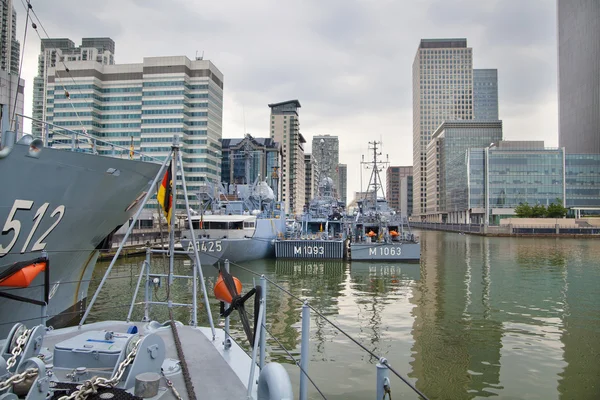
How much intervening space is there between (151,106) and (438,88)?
111330 mm

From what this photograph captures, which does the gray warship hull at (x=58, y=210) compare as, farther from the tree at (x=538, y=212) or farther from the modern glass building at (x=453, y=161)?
the modern glass building at (x=453, y=161)

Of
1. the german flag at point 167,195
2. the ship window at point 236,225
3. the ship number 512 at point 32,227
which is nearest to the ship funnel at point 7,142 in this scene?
the ship number 512 at point 32,227

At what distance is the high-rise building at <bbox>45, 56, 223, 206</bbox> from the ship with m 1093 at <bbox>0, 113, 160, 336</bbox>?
65809 mm

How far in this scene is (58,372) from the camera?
4391 mm

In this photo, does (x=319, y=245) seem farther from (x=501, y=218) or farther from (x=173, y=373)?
(x=501, y=218)

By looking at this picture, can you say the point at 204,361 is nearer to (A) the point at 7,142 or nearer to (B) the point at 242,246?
(A) the point at 7,142

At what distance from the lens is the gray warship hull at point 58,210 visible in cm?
709

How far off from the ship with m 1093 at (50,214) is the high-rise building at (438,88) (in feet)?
490

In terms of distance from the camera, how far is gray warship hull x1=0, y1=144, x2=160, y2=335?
23.3 ft

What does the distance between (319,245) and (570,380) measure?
23.8 meters

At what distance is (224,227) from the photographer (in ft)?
96.6

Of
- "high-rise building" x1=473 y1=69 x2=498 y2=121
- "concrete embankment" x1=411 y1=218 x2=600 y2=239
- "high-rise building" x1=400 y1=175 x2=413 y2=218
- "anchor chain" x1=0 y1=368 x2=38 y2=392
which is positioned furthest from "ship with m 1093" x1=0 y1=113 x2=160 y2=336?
"high-rise building" x1=473 y1=69 x2=498 y2=121

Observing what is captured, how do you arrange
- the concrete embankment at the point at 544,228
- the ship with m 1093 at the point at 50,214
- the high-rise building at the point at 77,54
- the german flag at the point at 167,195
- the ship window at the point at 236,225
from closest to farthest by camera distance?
the ship with m 1093 at the point at 50,214 → the german flag at the point at 167,195 → the ship window at the point at 236,225 → the concrete embankment at the point at 544,228 → the high-rise building at the point at 77,54

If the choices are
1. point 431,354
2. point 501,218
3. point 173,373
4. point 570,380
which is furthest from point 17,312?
point 501,218
